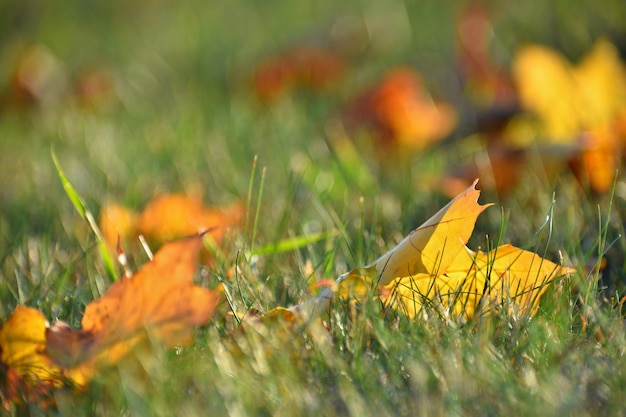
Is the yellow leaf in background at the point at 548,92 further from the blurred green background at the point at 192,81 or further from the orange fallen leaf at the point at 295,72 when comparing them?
the orange fallen leaf at the point at 295,72

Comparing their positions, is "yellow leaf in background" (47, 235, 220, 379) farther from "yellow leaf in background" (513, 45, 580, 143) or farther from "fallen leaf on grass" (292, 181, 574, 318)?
"yellow leaf in background" (513, 45, 580, 143)

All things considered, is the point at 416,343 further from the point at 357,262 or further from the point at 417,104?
the point at 417,104

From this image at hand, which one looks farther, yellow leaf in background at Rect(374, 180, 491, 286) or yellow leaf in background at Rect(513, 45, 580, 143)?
yellow leaf in background at Rect(513, 45, 580, 143)

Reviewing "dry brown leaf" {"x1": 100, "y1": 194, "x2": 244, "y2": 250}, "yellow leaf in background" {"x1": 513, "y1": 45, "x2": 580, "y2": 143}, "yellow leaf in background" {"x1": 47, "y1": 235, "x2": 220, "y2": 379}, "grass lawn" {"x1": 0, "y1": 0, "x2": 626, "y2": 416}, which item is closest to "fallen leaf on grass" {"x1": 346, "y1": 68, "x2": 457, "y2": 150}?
"grass lawn" {"x1": 0, "y1": 0, "x2": 626, "y2": 416}

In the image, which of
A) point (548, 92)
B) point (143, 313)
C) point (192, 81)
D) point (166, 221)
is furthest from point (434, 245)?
point (192, 81)

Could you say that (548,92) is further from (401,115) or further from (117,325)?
(117,325)

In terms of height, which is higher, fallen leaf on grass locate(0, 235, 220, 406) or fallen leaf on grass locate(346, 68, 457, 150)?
fallen leaf on grass locate(0, 235, 220, 406)
